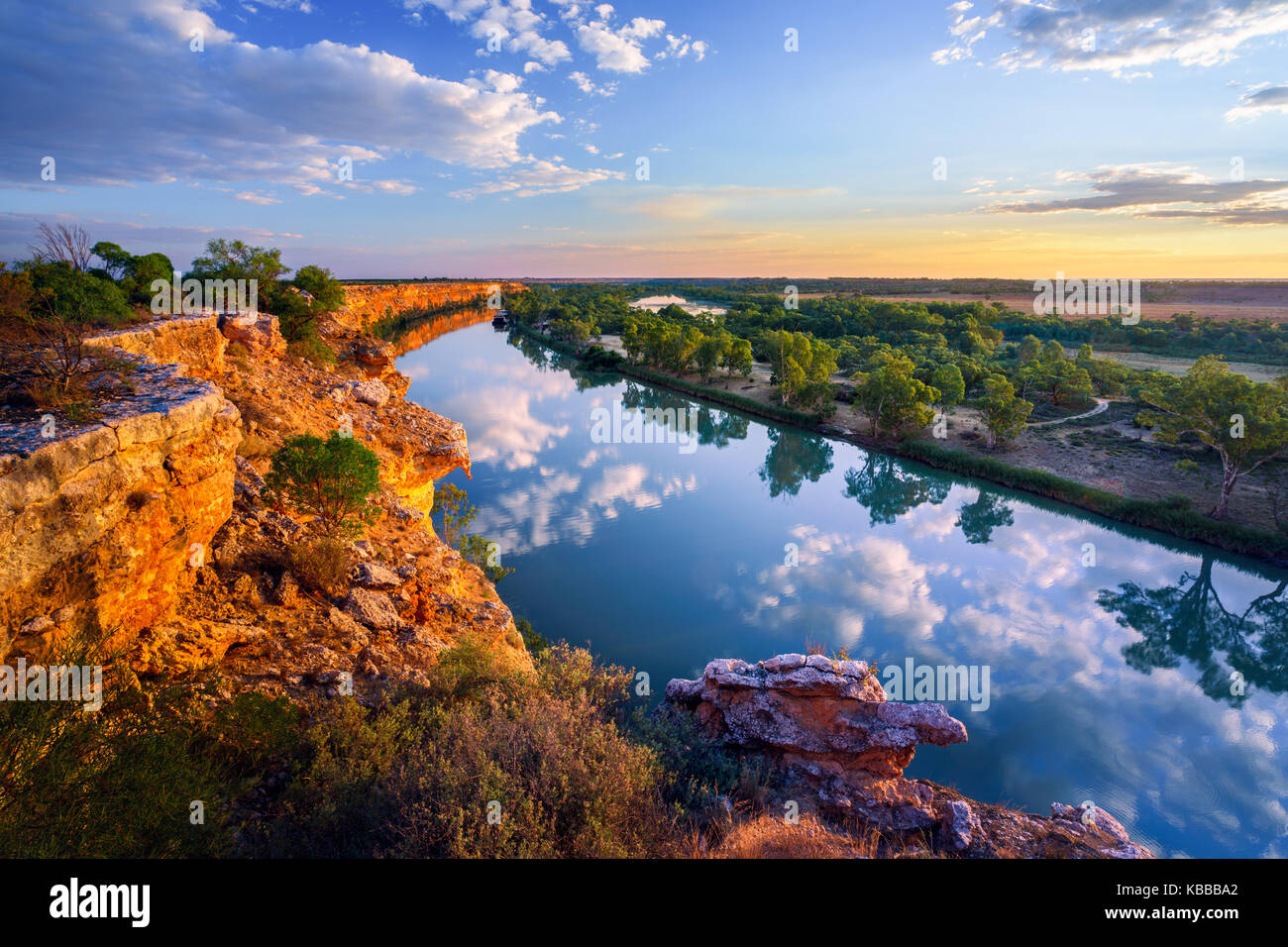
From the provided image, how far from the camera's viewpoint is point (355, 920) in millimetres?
2680

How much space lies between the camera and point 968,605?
17438 mm

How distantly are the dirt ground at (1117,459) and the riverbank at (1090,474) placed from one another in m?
0.04

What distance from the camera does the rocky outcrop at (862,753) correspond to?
7695 millimetres

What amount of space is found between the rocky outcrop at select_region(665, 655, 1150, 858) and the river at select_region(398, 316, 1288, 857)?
9.75 ft

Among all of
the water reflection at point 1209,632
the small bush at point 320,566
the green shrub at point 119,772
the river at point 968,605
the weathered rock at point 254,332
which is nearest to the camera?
the green shrub at point 119,772

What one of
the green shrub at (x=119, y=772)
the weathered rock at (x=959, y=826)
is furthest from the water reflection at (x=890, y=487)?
the green shrub at (x=119, y=772)

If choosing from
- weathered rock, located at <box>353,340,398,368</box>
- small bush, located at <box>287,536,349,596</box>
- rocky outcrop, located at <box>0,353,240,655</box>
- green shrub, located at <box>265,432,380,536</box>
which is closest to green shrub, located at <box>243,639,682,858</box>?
rocky outcrop, located at <box>0,353,240,655</box>

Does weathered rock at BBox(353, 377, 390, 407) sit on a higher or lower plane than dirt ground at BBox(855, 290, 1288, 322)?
lower

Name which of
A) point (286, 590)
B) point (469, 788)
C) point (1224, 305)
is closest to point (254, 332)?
point (286, 590)

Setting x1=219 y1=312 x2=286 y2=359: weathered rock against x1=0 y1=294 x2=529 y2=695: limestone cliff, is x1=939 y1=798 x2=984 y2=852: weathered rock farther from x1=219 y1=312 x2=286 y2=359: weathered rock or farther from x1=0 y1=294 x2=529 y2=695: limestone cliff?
x1=219 y1=312 x2=286 y2=359: weathered rock

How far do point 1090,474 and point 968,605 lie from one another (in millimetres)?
14867

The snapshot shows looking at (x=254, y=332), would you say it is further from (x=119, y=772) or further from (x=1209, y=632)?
(x=1209, y=632)

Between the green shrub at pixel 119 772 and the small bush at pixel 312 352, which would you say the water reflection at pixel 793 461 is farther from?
the green shrub at pixel 119 772

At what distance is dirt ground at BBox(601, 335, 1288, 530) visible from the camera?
75.8 ft
